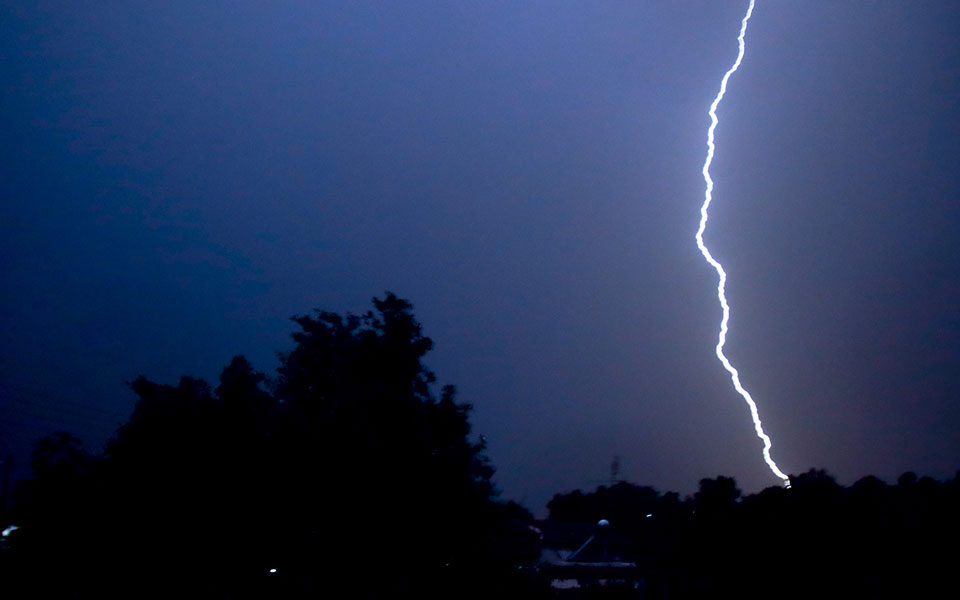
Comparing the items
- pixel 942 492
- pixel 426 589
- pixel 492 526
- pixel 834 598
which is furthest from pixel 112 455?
pixel 942 492

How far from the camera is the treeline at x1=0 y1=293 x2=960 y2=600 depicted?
991 centimetres

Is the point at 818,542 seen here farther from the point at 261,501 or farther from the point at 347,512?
the point at 261,501

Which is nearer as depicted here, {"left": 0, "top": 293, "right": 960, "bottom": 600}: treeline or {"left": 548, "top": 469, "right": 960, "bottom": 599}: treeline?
{"left": 0, "top": 293, "right": 960, "bottom": 600}: treeline

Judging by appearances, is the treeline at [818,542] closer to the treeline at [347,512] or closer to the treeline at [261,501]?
the treeline at [347,512]

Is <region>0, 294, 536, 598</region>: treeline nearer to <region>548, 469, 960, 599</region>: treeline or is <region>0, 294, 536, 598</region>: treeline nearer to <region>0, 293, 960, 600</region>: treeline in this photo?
<region>0, 293, 960, 600</region>: treeline

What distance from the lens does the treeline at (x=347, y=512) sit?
991cm

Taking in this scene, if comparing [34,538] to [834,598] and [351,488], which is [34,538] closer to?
[351,488]

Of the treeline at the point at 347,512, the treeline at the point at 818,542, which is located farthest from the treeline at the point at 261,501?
the treeline at the point at 818,542

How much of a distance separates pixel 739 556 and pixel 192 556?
10.8m

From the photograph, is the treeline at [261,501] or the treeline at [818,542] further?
the treeline at [818,542]

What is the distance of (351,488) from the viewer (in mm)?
12086

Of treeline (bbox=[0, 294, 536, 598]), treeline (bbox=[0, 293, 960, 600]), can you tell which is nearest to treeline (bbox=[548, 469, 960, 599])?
treeline (bbox=[0, 293, 960, 600])

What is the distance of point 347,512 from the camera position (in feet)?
39.7

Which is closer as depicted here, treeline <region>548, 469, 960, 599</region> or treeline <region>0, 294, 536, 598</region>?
treeline <region>0, 294, 536, 598</region>
